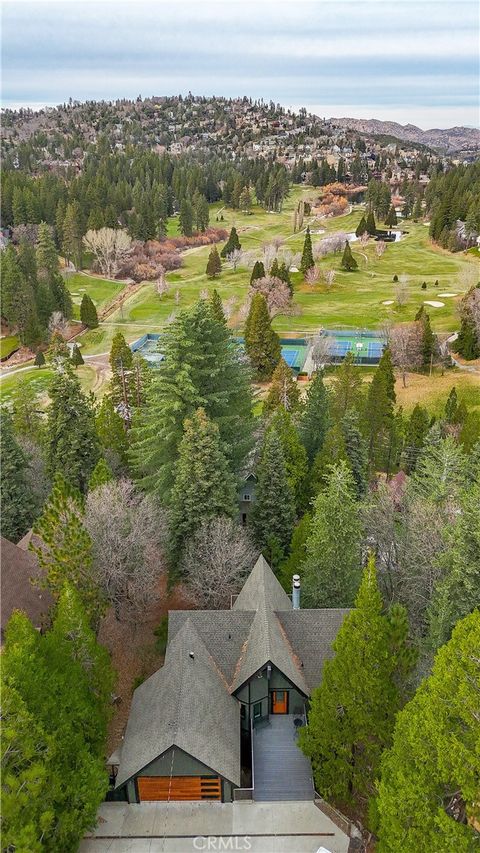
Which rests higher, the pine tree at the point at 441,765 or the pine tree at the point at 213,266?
the pine tree at the point at 213,266

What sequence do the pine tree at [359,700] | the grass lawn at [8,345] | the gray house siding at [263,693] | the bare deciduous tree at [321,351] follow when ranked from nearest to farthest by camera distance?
the pine tree at [359,700], the gray house siding at [263,693], the bare deciduous tree at [321,351], the grass lawn at [8,345]

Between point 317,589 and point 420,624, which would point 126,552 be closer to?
point 317,589

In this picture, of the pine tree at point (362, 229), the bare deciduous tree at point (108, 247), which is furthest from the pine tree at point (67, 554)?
the pine tree at point (362, 229)

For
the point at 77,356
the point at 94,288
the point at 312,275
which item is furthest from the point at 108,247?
the point at 77,356

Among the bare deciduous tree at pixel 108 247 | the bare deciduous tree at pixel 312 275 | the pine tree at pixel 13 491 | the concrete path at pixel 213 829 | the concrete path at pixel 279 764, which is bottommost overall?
the concrete path at pixel 213 829

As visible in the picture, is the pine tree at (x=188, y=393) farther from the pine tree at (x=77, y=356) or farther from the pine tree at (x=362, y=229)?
the pine tree at (x=362, y=229)

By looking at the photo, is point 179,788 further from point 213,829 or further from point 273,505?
point 273,505
